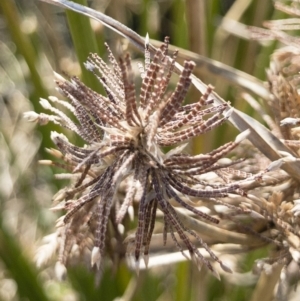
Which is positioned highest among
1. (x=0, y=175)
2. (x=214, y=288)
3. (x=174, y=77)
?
(x=174, y=77)

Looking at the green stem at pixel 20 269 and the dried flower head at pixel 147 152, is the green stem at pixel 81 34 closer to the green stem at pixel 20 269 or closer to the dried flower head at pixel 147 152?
the dried flower head at pixel 147 152

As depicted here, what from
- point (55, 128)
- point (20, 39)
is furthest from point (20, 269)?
point (20, 39)

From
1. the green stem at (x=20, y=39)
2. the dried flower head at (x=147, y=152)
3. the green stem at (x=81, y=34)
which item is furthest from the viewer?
the green stem at (x=20, y=39)

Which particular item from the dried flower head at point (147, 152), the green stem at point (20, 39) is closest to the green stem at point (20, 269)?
the green stem at point (20, 39)

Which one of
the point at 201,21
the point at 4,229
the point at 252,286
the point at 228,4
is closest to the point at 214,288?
the point at 252,286

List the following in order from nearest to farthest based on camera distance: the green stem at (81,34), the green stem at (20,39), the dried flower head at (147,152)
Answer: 1. the dried flower head at (147,152)
2. the green stem at (81,34)
3. the green stem at (20,39)

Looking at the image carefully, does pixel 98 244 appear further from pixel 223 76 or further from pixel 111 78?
pixel 223 76

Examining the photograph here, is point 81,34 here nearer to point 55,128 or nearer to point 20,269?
point 55,128

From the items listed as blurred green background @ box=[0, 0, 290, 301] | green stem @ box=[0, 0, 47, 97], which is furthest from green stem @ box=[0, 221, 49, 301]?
green stem @ box=[0, 0, 47, 97]
